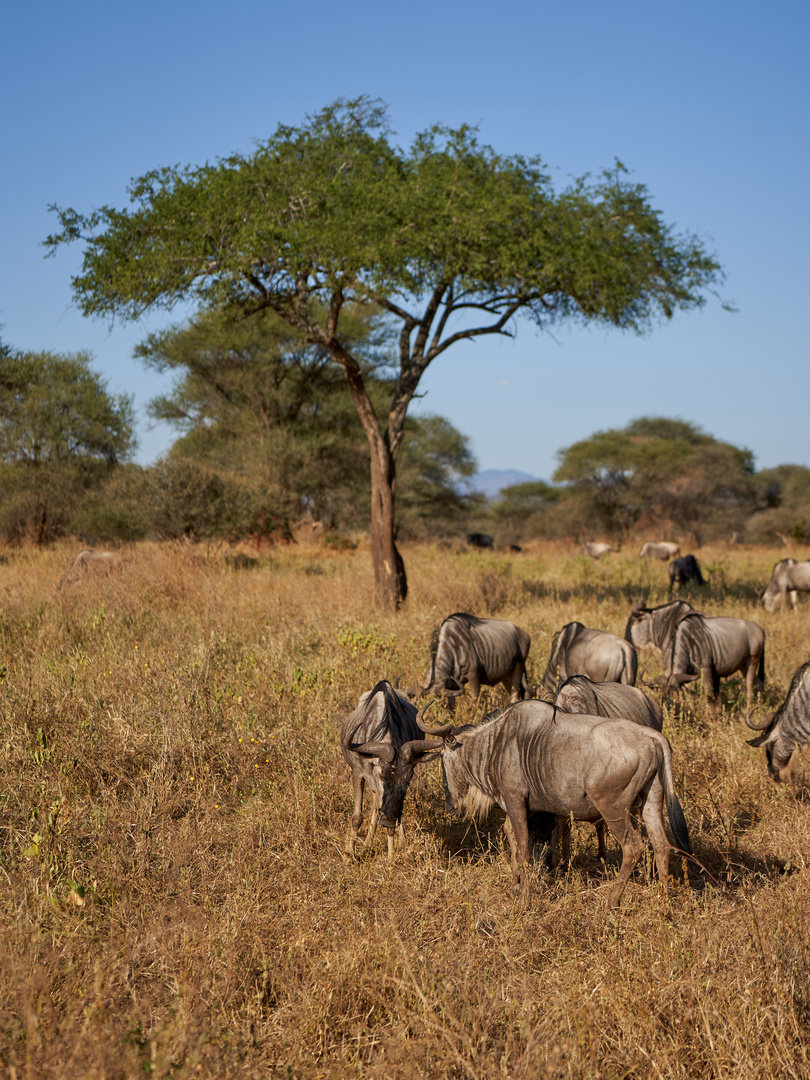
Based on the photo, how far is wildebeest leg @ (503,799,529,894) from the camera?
380 cm

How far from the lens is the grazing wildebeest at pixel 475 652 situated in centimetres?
645

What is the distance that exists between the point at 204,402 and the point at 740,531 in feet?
68.9

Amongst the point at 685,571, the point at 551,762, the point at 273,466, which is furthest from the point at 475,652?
the point at 273,466

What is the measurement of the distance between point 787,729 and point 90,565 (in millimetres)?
9233

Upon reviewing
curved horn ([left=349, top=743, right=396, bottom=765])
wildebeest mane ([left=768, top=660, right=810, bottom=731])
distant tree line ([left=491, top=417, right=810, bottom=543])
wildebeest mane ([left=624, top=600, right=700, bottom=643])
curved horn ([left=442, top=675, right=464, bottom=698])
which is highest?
distant tree line ([left=491, top=417, right=810, bottom=543])

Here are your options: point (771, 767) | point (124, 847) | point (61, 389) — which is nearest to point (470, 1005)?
point (124, 847)

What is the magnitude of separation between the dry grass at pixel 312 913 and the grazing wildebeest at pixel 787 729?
148 mm

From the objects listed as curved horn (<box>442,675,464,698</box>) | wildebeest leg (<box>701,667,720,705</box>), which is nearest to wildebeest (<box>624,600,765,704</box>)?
wildebeest leg (<box>701,667,720,705</box>)

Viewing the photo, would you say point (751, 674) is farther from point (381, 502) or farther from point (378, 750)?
point (381, 502)

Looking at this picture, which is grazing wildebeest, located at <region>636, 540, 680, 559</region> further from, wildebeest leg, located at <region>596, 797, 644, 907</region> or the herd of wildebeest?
wildebeest leg, located at <region>596, 797, 644, 907</region>

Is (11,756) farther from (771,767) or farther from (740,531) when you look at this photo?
(740,531)

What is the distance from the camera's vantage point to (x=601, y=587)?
1353cm

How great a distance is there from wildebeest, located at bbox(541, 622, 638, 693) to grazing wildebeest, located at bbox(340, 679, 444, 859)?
6.77ft

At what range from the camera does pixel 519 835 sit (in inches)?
151
